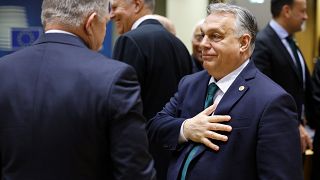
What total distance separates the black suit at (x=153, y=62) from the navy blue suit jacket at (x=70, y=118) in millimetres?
1309

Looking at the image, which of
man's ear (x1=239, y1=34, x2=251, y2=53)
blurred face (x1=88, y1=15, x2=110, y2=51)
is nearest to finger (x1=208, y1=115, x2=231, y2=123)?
man's ear (x1=239, y1=34, x2=251, y2=53)

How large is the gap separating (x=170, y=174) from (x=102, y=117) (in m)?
0.63

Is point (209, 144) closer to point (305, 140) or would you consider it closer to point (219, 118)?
point (219, 118)

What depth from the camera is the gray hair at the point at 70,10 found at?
1.46 metres

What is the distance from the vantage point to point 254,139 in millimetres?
1729

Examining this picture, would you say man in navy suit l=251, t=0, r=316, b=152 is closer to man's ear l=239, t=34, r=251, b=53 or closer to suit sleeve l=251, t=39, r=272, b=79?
suit sleeve l=251, t=39, r=272, b=79

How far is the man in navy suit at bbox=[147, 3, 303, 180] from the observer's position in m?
1.71

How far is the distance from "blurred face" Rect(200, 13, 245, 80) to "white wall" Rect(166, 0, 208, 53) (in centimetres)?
323

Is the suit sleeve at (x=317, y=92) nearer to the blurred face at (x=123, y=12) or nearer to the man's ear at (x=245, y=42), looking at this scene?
the blurred face at (x=123, y=12)

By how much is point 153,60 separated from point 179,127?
0.96 m

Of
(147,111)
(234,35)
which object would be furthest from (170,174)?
(147,111)

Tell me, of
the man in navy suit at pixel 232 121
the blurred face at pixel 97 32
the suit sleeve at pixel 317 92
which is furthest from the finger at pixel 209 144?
the suit sleeve at pixel 317 92

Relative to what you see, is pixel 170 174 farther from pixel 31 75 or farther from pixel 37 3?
pixel 37 3

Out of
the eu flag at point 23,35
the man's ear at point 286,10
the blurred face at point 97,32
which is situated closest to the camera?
the blurred face at point 97,32
